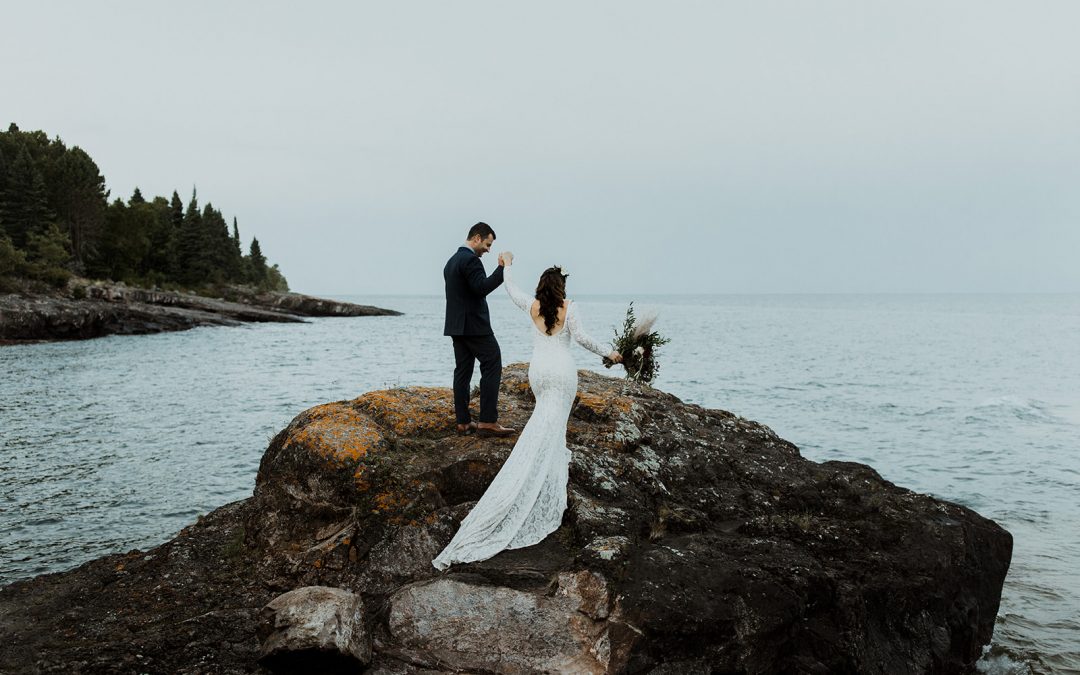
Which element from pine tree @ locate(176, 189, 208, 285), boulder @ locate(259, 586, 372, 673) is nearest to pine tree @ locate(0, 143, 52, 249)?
pine tree @ locate(176, 189, 208, 285)

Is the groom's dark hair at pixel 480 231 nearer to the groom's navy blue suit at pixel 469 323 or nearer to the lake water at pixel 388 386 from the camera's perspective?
the groom's navy blue suit at pixel 469 323

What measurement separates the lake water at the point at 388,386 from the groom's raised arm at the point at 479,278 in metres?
7.18

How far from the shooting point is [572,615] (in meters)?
6.00

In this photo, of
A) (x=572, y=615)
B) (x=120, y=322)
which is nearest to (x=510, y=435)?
(x=572, y=615)

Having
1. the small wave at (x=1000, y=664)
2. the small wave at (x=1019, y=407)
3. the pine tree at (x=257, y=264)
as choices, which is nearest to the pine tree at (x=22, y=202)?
the pine tree at (x=257, y=264)

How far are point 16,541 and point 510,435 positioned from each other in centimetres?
821

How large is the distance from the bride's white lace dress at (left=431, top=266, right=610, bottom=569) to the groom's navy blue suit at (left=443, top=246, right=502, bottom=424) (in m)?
0.59

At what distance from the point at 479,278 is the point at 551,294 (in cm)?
115

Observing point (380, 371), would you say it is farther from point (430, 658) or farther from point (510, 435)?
point (430, 658)

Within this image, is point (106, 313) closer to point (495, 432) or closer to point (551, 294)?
point (495, 432)

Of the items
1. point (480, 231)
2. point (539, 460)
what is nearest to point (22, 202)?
point (480, 231)

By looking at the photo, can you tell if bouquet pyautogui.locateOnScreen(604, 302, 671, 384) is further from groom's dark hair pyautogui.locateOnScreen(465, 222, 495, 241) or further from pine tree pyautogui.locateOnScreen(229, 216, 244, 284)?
pine tree pyautogui.locateOnScreen(229, 216, 244, 284)

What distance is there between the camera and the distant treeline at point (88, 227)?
67438mm

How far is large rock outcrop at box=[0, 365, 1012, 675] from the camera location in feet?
19.4
